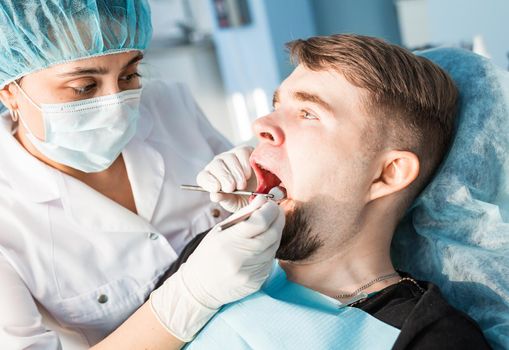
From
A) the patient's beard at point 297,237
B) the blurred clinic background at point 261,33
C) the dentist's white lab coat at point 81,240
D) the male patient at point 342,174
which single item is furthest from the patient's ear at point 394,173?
the blurred clinic background at point 261,33

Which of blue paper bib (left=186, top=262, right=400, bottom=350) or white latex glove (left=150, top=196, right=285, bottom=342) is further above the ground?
white latex glove (left=150, top=196, right=285, bottom=342)

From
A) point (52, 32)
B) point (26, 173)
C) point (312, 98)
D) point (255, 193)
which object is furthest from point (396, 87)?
point (26, 173)

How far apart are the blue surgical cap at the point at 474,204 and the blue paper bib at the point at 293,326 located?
235mm

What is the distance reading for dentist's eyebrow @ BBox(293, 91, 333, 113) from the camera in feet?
4.09

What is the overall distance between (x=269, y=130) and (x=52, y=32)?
0.57 metres

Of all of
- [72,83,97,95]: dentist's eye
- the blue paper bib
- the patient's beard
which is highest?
[72,83,97,95]: dentist's eye

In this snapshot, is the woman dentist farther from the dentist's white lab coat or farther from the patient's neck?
the patient's neck

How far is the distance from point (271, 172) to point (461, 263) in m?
0.49

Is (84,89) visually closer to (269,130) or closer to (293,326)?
(269,130)

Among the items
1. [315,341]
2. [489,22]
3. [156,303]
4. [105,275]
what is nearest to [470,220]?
[315,341]

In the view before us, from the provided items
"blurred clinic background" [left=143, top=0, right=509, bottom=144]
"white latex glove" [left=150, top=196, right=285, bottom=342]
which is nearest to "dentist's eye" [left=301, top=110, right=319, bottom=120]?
"white latex glove" [left=150, top=196, right=285, bottom=342]

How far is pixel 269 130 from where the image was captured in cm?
126

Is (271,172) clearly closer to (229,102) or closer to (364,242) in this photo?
(364,242)

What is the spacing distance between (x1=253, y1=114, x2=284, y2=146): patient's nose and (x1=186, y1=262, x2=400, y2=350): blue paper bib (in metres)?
0.36
